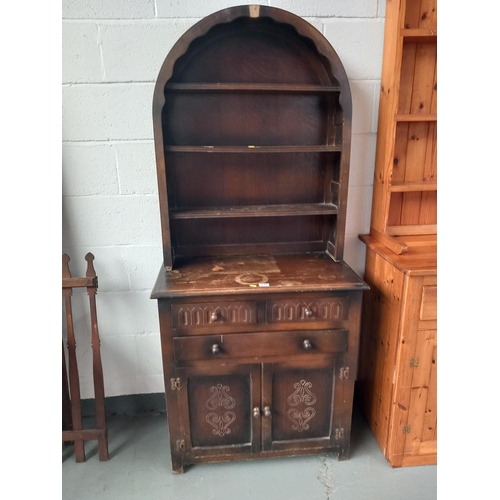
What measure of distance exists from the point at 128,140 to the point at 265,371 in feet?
3.88

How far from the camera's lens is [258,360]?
146 cm

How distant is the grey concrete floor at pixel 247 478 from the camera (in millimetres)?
1506

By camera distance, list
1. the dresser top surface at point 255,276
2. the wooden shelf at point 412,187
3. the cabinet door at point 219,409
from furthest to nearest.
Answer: the wooden shelf at point 412,187
the cabinet door at point 219,409
the dresser top surface at point 255,276

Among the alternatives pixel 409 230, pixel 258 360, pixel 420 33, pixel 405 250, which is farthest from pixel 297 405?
pixel 420 33

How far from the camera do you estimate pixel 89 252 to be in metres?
1.71

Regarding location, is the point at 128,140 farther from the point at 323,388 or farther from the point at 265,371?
the point at 323,388

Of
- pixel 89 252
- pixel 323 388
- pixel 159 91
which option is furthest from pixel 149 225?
pixel 323 388

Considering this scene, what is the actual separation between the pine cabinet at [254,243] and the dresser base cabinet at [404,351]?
181 mm

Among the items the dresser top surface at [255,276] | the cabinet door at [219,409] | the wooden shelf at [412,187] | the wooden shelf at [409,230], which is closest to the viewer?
the dresser top surface at [255,276]

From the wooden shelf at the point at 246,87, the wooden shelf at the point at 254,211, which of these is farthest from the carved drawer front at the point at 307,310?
the wooden shelf at the point at 246,87

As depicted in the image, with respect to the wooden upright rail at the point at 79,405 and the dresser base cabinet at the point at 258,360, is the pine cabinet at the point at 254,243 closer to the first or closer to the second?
the dresser base cabinet at the point at 258,360

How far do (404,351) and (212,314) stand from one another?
81cm

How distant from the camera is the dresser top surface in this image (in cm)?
137

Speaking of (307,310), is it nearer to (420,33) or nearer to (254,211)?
(254,211)
